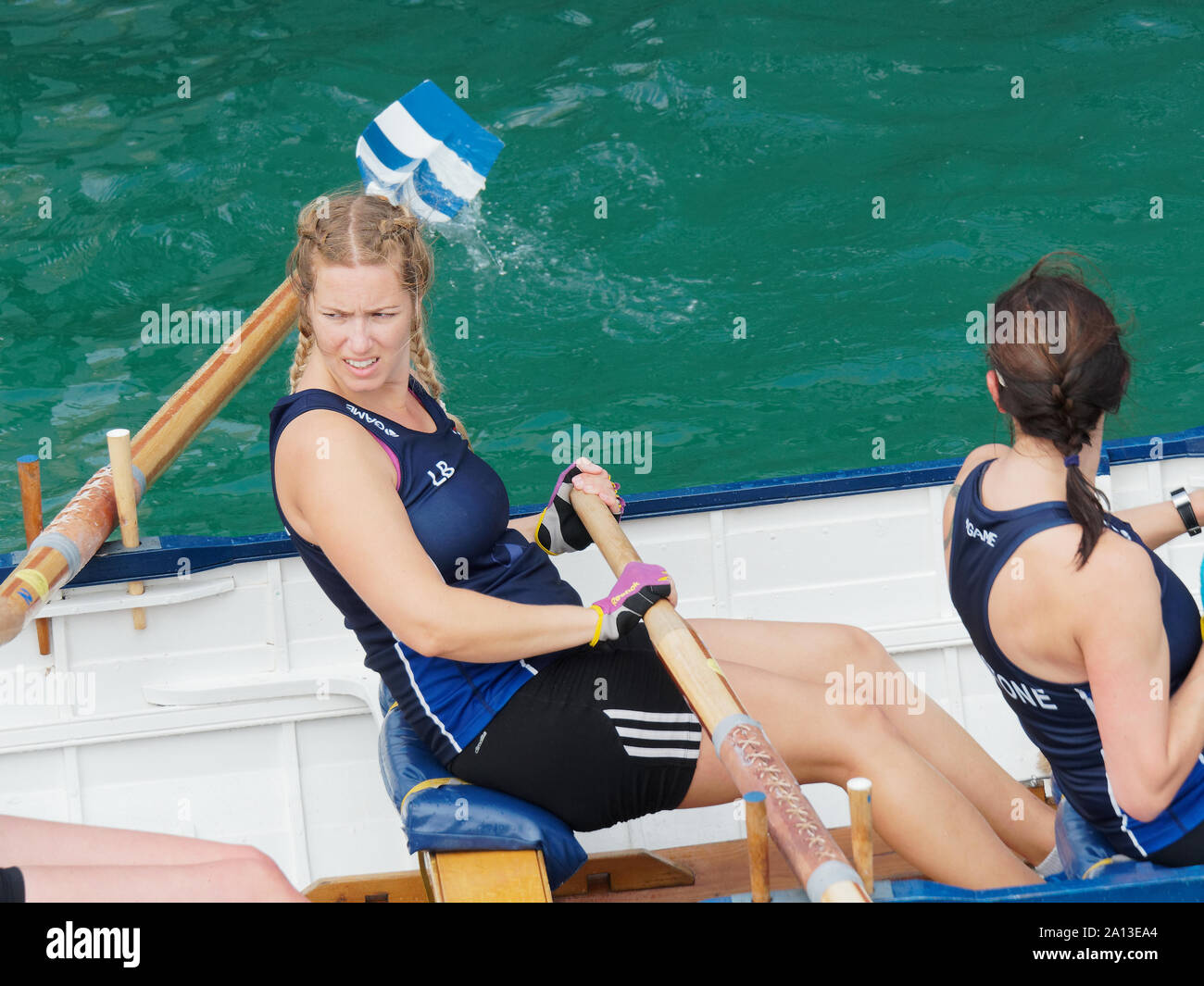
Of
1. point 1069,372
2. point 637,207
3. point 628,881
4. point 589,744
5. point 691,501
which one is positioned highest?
point 637,207

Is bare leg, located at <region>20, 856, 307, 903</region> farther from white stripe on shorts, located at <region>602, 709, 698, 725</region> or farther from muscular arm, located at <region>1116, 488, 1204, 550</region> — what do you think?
muscular arm, located at <region>1116, 488, 1204, 550</region>

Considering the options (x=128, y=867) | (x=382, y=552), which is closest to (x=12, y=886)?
(x=128, y=867)

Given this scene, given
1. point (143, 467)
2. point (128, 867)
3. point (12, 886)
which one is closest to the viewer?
point (12, 886)

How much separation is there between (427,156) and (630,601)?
7.98ft

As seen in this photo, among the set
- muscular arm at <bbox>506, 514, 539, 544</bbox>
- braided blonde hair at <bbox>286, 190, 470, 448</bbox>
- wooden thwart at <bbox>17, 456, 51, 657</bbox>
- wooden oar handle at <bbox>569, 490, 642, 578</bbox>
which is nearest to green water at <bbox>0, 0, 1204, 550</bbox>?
wooden thwart at <bbox>17, 456, 51, 657</bbox>

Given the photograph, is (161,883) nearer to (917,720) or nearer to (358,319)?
(358,319)

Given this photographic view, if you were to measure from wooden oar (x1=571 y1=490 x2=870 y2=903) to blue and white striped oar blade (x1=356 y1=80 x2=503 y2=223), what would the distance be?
2097mm

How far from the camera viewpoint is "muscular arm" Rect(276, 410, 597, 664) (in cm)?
238

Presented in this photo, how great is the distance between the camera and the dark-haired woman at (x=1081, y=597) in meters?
2.18

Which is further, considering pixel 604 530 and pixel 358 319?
pixel 604 530

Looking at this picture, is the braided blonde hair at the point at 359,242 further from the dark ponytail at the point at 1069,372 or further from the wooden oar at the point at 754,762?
the dark ponytail at the point at 1069,372

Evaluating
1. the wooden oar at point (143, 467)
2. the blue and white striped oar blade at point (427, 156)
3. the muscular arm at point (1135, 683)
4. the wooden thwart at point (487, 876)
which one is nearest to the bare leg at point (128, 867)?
the wooden thwart at point (487, 876)

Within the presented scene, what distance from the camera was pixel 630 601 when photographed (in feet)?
8.38

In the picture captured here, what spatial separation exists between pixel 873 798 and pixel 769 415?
487 centimetres
